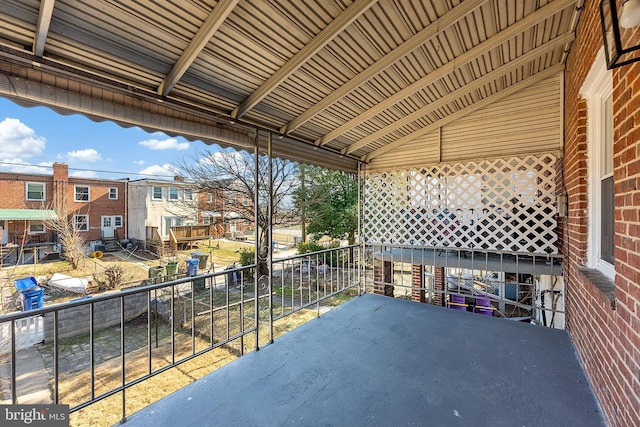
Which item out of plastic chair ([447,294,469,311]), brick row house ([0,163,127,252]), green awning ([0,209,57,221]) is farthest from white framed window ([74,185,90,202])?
plastic chair ([447,294,469,311])

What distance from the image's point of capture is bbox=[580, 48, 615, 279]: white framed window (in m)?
2.08

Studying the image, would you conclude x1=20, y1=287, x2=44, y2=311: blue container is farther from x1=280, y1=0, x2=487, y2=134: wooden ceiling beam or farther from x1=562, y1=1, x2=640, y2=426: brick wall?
x1=562, y1=1, x2=640, y2=426: brick wall

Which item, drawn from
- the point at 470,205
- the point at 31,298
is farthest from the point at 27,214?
the point at 470,205

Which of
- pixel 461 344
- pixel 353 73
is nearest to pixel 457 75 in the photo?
pixel 353 73

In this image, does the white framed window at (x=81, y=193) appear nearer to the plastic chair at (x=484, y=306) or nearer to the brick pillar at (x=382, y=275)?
the brick pillar at (x=382, y=275)

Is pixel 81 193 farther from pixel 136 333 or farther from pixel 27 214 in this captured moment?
pixel 136 333

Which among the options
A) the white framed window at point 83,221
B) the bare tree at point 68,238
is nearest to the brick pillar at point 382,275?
the bare tree at point 68,238

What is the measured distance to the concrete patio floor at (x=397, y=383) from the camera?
1.93 m

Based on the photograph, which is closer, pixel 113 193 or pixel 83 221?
pixel 83 221

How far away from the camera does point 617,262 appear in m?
1.53

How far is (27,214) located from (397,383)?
15.8 meters

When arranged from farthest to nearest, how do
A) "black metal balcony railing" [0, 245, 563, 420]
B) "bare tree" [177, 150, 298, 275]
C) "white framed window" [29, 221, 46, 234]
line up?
"white framed window" [29, 221, 46, 234] < "bare tree" [177, 150, 298, 275] < "black metal balcony railing" [0, 245, 563, 420]

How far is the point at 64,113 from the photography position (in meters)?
1.87

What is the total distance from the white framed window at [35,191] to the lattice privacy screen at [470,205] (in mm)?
14951
